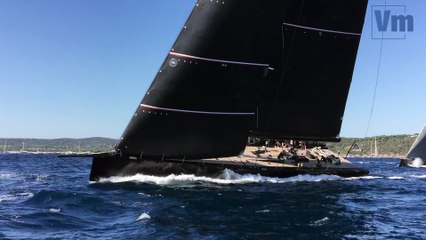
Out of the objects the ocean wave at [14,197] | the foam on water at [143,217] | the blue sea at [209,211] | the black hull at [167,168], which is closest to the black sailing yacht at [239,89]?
the black hull at [167,168]

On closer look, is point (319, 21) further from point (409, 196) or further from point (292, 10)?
point (409, 196)

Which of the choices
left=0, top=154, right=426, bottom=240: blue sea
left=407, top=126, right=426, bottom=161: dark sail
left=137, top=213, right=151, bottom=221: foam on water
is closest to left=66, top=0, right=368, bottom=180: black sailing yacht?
left=0, top=154, right=426, bottom=240: blue sea

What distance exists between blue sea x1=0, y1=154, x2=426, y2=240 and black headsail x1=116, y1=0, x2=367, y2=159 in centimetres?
254

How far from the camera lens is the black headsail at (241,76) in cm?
2509

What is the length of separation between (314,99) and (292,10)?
251 inches

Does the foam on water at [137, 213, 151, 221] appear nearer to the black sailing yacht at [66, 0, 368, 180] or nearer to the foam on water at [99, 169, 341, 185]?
the foam on water at [99, 169, 341, 185]

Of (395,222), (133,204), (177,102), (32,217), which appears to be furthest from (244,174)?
(32,217)

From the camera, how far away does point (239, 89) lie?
2666cm

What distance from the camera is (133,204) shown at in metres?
17.8

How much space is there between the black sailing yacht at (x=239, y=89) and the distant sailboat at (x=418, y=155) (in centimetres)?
4699

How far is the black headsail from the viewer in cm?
2509

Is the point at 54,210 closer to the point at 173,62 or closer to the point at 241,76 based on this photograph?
the point at 173,62

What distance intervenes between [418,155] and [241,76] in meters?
59.5

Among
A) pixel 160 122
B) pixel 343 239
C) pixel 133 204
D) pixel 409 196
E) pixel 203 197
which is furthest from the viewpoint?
pixel 160 122
